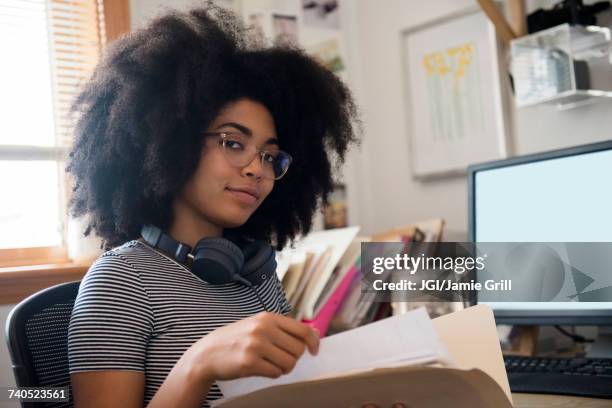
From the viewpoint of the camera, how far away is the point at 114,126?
1.04 m

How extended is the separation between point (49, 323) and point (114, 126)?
31 centimetres

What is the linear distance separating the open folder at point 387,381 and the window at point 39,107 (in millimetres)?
1045

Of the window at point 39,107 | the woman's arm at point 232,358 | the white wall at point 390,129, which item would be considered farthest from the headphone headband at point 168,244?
the white wall at point 390,129

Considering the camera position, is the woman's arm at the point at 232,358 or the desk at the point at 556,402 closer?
the woman's arm at the point at 232,358

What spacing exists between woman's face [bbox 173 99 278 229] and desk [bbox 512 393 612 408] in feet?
1.73

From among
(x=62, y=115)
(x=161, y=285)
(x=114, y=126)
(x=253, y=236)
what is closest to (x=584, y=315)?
(x=253, y=236)

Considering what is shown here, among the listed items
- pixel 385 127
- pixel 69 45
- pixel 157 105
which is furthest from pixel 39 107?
pixel 385 127

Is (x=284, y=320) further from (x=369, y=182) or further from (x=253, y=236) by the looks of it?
(x=369, y=182)

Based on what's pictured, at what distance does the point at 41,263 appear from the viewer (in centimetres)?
157

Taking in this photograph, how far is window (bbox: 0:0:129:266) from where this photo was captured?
5.13 ft

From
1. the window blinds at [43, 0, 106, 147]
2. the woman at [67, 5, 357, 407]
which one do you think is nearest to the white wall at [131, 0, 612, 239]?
the window blinds at [43, 0, 106, 147]

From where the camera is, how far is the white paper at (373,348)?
0.65 metres

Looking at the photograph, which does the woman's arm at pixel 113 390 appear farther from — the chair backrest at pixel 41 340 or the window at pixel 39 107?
the window at pixel 39 107

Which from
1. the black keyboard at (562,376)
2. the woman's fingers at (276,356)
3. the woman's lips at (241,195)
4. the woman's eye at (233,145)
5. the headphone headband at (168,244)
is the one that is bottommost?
the black keyboard at (562,376)
